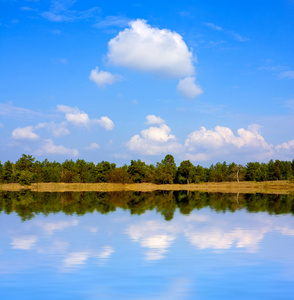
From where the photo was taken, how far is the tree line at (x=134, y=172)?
12725cm

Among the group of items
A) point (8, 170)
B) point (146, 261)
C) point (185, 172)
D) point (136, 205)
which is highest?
point (8, 170)

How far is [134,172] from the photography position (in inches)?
5074

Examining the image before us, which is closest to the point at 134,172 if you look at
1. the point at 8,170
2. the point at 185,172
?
the point at 185,172

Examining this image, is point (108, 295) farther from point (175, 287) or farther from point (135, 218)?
point (135, 218)

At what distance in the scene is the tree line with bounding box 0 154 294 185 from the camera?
417 feet

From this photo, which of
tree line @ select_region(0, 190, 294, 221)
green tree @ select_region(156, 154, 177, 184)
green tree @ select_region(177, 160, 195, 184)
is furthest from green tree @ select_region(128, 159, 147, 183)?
tree line @ select_region(0, 190, 294, 221)

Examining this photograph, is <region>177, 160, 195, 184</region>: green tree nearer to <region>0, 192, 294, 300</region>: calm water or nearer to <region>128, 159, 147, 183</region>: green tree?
<region>128, 159, 147, 183</region>: green tree

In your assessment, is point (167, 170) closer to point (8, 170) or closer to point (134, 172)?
point (134, 172)

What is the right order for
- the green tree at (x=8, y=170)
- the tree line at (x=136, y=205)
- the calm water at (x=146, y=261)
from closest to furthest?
1. the calm water at (x=146, y=261)
2. the tree line at (x=136, y=205)
3. the green tree at (x=8, y=170)

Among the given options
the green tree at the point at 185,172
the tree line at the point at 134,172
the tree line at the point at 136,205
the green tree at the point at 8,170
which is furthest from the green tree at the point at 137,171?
the tree line at the point at 136,205

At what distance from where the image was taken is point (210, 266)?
14977 millimetres

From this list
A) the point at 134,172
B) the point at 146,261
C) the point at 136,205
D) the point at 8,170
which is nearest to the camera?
the point at 146,261

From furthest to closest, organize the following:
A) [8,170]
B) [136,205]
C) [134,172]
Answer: [8,170] → [134,172] → [136,205]

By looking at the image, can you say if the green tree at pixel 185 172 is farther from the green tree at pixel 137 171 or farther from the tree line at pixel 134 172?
the green tree at pixel 137 171
